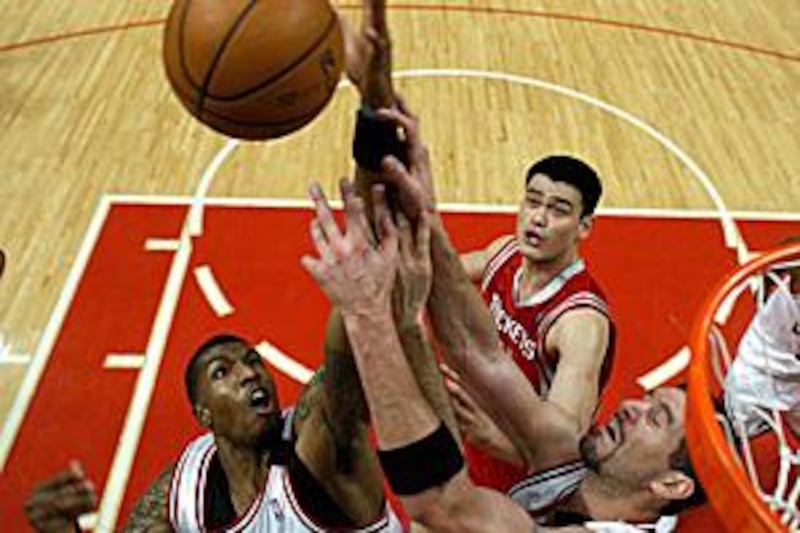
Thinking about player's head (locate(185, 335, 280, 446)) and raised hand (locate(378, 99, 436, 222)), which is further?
player's head (locate(185, 335, 280, 446))

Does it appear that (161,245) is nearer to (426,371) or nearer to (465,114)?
(465,114)

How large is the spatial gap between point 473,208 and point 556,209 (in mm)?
2043

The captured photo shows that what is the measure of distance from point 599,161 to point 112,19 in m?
4.03

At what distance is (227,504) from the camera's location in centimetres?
288

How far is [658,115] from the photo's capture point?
6.91 m

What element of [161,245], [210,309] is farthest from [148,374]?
[161,245]

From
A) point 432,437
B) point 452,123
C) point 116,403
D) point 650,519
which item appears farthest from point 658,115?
point 432,437

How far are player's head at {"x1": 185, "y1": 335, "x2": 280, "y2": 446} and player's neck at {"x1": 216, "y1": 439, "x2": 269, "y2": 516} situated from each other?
0.09ft

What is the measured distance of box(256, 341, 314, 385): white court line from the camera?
15.4ft

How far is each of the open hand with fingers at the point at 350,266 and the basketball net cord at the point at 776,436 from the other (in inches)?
34.8

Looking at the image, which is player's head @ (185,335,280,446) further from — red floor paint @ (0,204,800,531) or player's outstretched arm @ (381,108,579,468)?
red floor paint @ (0,204,800,531)

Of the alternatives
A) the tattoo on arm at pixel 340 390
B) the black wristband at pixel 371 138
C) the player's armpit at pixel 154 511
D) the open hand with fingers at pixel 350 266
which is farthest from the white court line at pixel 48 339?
the open hand with fingers at pixel 350 266

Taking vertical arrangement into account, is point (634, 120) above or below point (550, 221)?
below

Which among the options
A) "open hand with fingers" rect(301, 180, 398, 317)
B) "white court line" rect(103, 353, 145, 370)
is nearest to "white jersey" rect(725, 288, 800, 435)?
"open hand with fingers" rect(301, 180, 398, 317)
